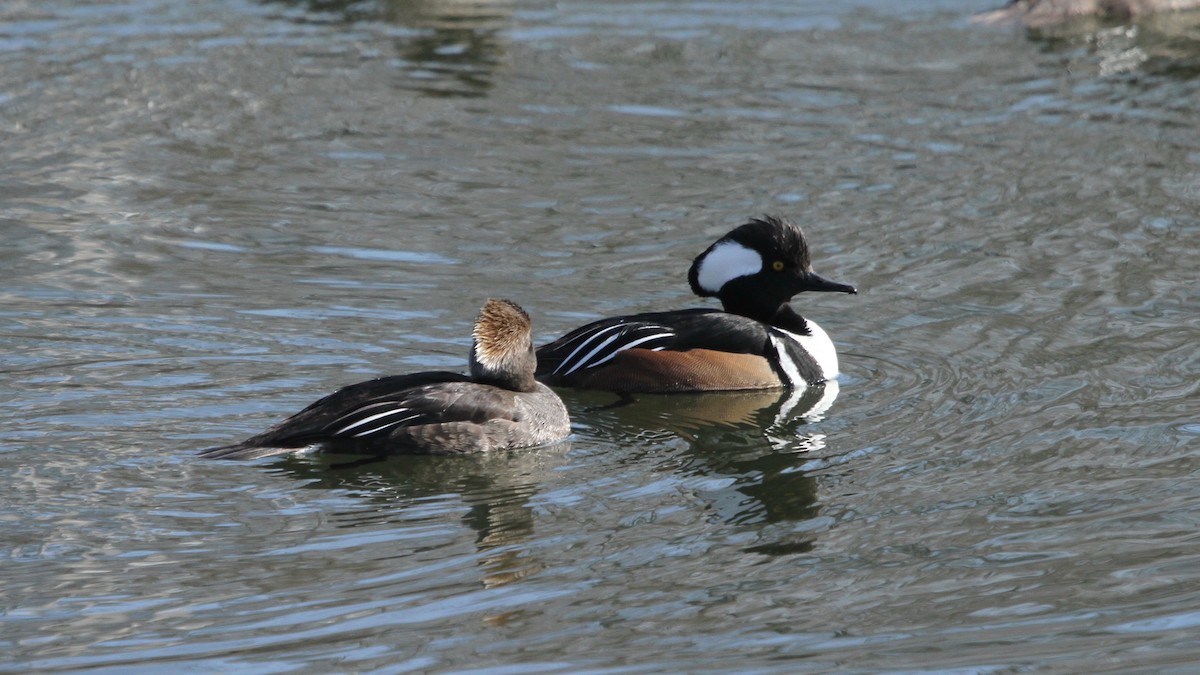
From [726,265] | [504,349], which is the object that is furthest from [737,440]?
[726,265]

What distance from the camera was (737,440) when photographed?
8.98 metres

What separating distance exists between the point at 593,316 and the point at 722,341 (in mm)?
1210

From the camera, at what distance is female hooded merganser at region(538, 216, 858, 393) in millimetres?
9711

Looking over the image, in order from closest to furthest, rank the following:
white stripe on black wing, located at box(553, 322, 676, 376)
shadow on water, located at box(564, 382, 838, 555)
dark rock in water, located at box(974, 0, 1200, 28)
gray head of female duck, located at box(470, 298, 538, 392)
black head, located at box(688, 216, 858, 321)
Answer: shadow on water, located at box(564, 382, 838, 555), gray head of female duck, located at box(470, 298, 538, 392), white stripe on black wing, located at box(553, 322, 676, 376), black head, located at box(688, 216, 858, 321), dark rock in water, located at box(974, 0, 1200, 28)

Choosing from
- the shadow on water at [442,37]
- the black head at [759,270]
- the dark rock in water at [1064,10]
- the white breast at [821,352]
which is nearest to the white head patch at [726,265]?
the black head at [759,270]

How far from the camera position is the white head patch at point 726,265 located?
10062 millimetres

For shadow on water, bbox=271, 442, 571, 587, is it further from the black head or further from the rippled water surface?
the black head

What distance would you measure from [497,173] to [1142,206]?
512 centimetres

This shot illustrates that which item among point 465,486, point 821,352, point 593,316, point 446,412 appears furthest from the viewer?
point 593,316

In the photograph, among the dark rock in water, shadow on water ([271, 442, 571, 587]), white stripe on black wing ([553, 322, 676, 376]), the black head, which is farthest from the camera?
the dark rock in water

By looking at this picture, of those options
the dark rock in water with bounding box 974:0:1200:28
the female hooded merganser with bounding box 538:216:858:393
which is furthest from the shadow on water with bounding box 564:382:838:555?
the dark rock in water with bounding box 974:0:1200:28

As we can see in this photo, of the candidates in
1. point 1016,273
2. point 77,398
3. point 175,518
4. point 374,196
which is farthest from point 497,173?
point 175,518

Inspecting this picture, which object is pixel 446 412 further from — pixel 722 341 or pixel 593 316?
pixel 593 316

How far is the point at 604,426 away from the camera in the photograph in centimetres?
918
